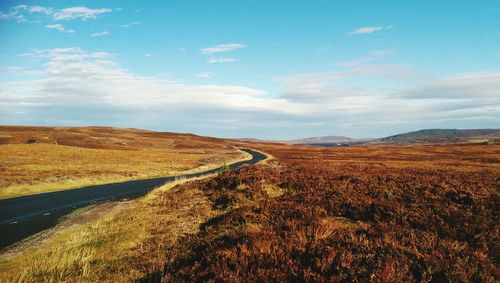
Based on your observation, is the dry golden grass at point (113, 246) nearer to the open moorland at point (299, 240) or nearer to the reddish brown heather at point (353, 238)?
the open moorland at point (299, 240)

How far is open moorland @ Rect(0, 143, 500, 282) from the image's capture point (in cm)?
756

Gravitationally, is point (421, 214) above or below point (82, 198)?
above

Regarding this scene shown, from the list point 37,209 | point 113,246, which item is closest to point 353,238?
point 113,246

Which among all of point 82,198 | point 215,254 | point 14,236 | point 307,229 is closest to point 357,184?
point 307,229

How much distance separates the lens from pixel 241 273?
25.9ft

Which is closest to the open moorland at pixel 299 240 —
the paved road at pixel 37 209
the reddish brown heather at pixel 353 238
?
the reddish brown heather at pixel 353 238

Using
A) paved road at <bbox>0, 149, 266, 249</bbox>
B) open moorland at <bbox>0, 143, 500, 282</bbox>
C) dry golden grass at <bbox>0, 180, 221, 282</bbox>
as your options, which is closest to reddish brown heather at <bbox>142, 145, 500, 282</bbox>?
open moorland at <bbox>0, 143, 500, 282</bbox>

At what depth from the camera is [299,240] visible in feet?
31.1

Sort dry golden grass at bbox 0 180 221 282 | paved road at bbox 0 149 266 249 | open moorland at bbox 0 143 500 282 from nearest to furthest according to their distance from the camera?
open moorland at bbox 0 143 500 282, dry golden grass at bbox 0 180 221 282, paved road at bbox 0 149 266 249

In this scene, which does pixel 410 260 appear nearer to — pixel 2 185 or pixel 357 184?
pixel 357 184

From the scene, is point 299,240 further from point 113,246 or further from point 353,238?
point 113,246

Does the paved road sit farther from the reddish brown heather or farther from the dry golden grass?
the reddish brown heather

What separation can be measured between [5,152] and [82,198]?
41616 mm

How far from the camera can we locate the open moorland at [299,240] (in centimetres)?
756
